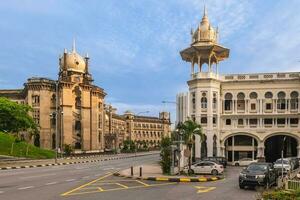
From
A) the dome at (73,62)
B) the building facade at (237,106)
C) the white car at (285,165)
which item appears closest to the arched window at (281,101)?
the building facade at (237,106)

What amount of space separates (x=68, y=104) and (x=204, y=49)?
1531 inches

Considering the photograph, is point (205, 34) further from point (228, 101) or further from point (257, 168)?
point (257, 168)

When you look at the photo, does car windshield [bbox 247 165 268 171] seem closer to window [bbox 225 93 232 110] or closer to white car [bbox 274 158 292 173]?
white car [bbox 274 158 292 173]

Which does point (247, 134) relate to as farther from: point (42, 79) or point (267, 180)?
point (42, 79)

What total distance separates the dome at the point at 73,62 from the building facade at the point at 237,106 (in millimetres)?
38865

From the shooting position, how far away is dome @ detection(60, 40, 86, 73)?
96000 mm

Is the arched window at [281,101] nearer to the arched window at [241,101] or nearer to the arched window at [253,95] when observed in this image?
the arched window at [253,95]

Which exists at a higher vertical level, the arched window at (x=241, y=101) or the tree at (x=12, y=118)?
the arched window at (x=241, y=101)

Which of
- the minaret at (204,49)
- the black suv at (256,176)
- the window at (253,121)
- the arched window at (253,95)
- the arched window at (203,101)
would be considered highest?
the minaret at (204,49)

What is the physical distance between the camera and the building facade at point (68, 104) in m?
A: 89.9

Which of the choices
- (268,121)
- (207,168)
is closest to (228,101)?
(268,121)

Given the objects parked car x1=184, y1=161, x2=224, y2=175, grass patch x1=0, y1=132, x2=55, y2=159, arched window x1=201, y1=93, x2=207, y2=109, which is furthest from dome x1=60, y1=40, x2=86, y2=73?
parked car x1=184, y1=161, x2=224, y2=175

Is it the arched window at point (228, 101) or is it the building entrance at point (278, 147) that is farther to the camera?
the building entrance at point (278, 147)

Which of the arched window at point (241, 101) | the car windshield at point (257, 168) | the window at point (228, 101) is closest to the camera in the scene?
the car windshield at point (257, 168)
